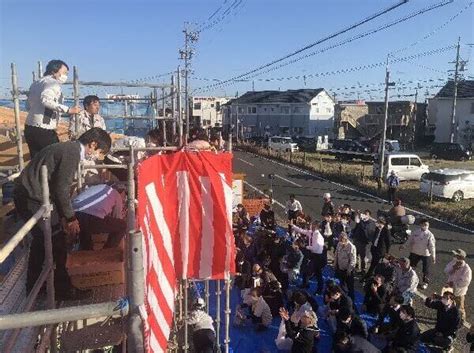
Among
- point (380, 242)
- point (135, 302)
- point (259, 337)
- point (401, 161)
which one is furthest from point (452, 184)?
point (135, 302)

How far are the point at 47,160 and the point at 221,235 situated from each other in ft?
6.45

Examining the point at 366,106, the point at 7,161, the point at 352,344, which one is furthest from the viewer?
the point at 366,106

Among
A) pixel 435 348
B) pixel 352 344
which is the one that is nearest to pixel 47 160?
pixel 352 344

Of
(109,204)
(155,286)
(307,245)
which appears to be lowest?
(307,245)

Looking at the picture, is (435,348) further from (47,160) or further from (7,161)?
(7,161)

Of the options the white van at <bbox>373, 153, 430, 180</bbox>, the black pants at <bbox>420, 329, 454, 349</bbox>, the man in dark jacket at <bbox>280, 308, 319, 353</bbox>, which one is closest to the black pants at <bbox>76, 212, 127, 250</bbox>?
the man in dark jacket at <bbox>280, 308, 319, 353</bbox>

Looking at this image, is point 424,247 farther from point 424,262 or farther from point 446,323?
point 446,323

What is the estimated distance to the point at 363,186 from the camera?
2400 centimetres

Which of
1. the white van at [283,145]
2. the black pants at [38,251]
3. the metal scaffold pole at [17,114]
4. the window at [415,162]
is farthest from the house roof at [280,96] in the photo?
the black pants at [38,251]

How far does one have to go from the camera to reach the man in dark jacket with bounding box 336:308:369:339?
738cm

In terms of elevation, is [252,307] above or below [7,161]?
below

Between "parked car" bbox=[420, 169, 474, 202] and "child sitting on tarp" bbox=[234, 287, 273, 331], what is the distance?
1474cm

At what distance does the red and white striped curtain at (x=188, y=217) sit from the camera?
3.90 m

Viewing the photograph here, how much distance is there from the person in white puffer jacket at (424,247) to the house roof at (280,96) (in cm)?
5357
